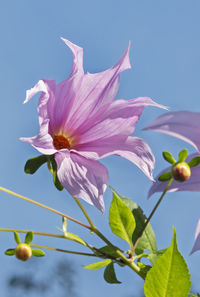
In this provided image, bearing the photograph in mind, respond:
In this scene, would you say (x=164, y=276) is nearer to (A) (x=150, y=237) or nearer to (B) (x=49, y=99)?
(A) (x=150, y=237)

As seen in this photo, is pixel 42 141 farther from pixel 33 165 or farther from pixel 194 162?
pixel 194 162

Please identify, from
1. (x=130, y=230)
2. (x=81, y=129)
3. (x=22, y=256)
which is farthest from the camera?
(x=81, y=129)

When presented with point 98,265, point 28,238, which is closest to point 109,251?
point 98,265

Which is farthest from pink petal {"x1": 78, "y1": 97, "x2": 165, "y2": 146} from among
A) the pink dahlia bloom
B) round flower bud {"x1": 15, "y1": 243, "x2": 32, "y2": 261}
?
round flower bud {"x1": 15, "y1": 243, "x2": 32, "y2": 261}

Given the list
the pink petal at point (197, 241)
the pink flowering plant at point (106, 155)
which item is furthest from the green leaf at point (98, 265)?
the pink petal at point (197, 241)

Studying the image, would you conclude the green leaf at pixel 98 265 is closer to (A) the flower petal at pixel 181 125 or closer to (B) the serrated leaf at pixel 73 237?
(B) the serrated leaf at pixel 73 237

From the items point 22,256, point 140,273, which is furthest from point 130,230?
point 22,256

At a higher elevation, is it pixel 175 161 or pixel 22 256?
pixel 175 161

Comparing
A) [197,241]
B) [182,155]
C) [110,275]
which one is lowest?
[110,275]
